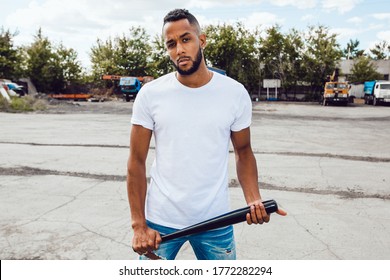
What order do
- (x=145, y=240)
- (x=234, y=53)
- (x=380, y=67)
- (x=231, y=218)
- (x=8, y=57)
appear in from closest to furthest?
(x=231, y=218) → (x=145, y=240) → (x=8, y=57) → (x=234, y=53) → (x=380, y=67)

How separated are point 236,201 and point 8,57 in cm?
3646

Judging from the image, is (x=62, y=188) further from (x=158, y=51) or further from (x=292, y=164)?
(x=158, y=51)

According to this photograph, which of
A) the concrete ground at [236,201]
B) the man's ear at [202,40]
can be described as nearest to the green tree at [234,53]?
the concrete ground at [236,201]

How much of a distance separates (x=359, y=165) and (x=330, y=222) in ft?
11.4

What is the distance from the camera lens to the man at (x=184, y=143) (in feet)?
5.75

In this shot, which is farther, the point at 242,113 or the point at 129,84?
the point at 129,84

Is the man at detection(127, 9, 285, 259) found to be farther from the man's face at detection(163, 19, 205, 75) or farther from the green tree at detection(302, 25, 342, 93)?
the green tree at detection(302, 25, 342, 93)

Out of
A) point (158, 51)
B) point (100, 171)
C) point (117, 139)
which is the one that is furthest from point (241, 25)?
point (100, 171)

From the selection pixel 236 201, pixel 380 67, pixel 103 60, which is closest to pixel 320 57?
pixel 380 67

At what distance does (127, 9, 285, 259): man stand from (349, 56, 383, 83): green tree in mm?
45601

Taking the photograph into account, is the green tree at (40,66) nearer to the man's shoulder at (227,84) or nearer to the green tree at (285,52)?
the green tree at (285,52)

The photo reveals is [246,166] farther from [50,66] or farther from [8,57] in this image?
[50,66]

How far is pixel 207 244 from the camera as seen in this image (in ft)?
5.99

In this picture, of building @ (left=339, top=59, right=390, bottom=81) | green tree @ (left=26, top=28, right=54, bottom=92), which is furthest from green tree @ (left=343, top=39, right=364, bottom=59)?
green tree @ (left=26, top=28, right=54, bottom=92)
